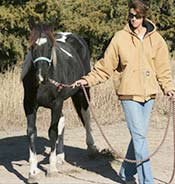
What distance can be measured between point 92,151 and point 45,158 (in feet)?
2.37

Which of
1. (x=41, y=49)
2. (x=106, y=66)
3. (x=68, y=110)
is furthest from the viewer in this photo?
(x=68, y=110)

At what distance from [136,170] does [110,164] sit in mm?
1424

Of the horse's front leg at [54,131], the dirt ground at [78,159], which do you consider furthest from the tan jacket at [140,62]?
the dirt ground at [78,159]

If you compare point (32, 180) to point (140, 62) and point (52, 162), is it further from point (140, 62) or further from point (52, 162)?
point (140, 62)

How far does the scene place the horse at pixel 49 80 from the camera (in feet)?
20.9

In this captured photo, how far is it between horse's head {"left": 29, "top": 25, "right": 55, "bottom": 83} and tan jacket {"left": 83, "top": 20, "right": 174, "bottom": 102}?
744mm

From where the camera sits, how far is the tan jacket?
5.82 meters

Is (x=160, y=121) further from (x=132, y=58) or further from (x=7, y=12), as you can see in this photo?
(x=7, y=12)

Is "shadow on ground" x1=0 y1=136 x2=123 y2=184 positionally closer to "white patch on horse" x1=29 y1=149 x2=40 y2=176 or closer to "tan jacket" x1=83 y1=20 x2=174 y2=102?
"white patch on horse" x1=29 y1=149 x2=40 y2=176

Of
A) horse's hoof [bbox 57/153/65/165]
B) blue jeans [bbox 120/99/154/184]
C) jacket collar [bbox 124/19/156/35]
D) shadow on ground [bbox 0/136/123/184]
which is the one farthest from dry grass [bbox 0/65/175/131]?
jacket collar [bbox 124/19/156/35]

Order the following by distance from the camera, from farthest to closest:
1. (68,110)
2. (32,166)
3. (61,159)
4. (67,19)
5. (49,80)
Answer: (67,19) → (68,110) → (61,159) → (32,166) → (49,80)

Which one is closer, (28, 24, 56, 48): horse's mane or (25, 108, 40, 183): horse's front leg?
(28, 24, 56, 48): horse's mane

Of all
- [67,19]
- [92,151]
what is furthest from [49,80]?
[67,19]

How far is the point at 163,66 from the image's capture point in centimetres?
591
